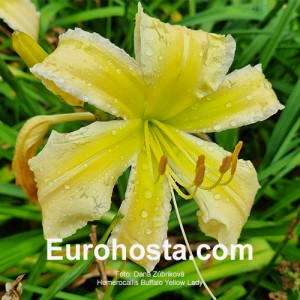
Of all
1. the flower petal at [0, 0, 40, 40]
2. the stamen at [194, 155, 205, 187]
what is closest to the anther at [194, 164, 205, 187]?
the stamen at [194, 155, 205, 187]

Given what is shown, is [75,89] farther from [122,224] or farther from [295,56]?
[295,56]

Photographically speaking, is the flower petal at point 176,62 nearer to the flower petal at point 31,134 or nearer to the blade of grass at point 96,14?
the flower petal at point 31,134

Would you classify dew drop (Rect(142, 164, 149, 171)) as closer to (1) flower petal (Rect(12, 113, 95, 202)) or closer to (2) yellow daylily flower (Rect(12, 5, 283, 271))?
(2) yellow daylily flower (Rect(12, 5, 283, 271))

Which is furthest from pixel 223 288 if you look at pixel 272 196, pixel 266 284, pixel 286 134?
pixel 286 134

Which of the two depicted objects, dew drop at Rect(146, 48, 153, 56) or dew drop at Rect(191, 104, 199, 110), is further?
dew drop at Rect(191, 104, 199, 110)

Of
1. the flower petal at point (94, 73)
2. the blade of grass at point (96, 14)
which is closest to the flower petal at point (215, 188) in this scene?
the flower petal at point (94, 73)

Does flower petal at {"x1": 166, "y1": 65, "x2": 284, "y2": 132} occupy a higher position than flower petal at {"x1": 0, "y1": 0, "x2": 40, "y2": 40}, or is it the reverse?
flower petal at {"x1": 0, "y1": 0, "x2": 40, "y2": 40}
